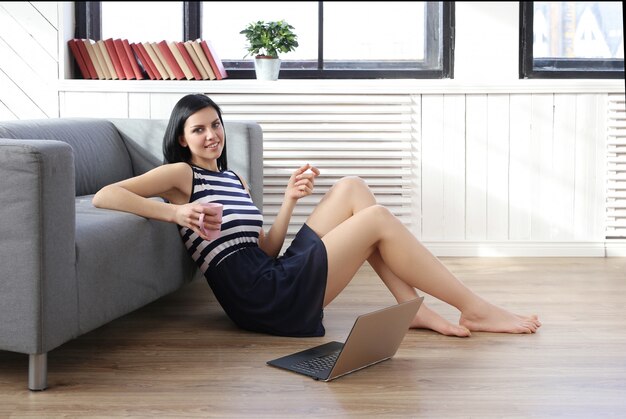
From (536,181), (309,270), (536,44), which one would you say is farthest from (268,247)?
(536,44)

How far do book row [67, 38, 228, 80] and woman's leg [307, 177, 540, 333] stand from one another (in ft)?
5.57

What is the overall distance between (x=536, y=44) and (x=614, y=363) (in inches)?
90.4

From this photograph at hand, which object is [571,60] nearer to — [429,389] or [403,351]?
[403,351]

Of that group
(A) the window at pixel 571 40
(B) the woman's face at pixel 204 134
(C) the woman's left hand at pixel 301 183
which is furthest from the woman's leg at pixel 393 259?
(A) the window at pixel 571 40

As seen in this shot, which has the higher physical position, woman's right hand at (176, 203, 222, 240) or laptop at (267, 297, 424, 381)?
woman's right hand at (176, 203, 222, 240)

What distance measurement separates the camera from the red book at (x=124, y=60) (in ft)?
13.4

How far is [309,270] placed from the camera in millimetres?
2455

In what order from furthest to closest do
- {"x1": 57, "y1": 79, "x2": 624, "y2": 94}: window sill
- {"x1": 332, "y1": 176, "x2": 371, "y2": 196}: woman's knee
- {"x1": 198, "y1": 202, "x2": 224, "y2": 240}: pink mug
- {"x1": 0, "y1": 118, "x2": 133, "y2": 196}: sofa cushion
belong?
1. {"x1": 57, "y1": 79, "x2": 624, "y2": 94}: window sill
2. {"x1": 0, "y1": 118, "x2": 133, "y2": 196}: sofa cushion
3. {"x1": 332, "y1": 176, "x2": 371, "y2": 196}: woman's knee
4. {"x1": 198, "y1": 202, "x2": 224, "y2": 240}: pink mug

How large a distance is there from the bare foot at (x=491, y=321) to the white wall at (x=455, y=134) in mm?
1450

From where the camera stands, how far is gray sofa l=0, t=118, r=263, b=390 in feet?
6.57

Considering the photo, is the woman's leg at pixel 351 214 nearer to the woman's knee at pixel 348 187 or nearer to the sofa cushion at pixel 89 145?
the woman's knee at pixel 348 187

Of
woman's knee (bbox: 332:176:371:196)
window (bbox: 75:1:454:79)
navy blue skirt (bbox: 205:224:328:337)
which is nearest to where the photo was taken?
navy blue skirt (bbox: 205:224:328:337)

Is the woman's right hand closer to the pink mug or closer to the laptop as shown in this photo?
the pink mug

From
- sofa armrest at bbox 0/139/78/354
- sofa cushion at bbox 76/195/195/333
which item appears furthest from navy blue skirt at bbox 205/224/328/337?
sofa armrest at bbox 0/139/78/354
